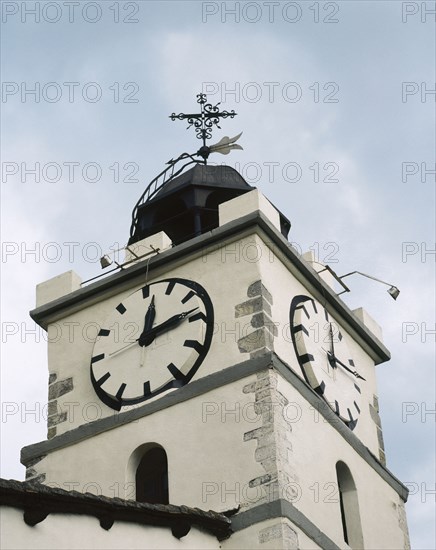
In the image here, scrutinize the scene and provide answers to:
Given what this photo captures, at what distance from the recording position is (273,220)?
19781 millimetres

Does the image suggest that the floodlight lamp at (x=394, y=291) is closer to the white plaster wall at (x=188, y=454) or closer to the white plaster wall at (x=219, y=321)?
the white plaster wall at (x=219, y=321)

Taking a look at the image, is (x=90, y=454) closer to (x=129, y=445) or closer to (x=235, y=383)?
(x=129, y=445)

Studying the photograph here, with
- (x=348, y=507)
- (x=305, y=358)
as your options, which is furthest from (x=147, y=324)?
(x=348, y=507)

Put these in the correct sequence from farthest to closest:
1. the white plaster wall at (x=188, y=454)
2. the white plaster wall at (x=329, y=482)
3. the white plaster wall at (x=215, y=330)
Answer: the white plaster wall at (x=215, y=330) < the white plaster wall at (x=329, y=482) < the white plaster wall at (x=188, y=454)

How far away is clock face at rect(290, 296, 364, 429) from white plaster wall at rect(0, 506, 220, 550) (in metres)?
3.56

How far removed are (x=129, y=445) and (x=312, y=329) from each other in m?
2.88

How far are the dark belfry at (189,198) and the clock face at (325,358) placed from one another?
239 centimetres

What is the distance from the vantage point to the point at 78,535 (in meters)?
14.6

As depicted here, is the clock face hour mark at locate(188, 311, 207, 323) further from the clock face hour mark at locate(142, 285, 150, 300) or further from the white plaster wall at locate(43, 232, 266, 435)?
the clock face hour mark at locate(142, 285, 150, 300)

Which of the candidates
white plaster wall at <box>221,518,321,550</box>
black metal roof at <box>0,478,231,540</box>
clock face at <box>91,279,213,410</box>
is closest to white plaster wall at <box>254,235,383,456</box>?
clock face at <box>91,279,213,410</box>

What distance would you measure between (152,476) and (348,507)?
243 cm

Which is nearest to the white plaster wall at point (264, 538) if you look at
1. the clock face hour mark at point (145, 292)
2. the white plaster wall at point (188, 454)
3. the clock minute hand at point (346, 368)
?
the white plaster wall at point (188, 454)

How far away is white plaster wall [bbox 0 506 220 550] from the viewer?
1392 centimetres

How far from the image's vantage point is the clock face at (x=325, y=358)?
19.0 m
